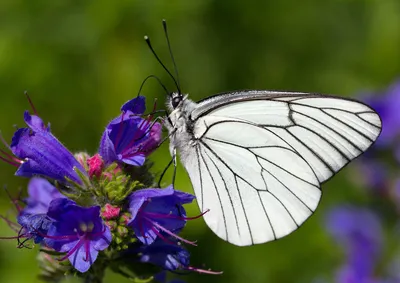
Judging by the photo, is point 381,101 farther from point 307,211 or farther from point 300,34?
point 307,211

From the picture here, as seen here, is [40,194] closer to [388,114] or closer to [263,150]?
[263,150]

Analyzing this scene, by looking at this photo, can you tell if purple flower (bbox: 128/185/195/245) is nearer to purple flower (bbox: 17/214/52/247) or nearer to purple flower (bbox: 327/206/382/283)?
purple flower (bbox: 17/214/52/247)

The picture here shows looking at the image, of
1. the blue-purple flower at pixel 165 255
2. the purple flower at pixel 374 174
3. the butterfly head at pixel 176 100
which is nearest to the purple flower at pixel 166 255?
the blue-purple flower at pixel 165 255

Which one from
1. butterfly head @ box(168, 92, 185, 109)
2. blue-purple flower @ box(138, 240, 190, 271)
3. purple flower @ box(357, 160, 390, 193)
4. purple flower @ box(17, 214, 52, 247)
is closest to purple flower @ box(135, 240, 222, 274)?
blue-purple flower @ box(138, 240, 190, 271)

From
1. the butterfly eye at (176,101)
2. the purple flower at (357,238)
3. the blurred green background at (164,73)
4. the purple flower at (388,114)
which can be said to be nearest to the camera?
the butterfly eye at (176,101)

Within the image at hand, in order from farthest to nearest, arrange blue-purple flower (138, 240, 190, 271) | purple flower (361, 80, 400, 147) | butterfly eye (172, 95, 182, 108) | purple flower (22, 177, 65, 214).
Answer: purple flower (361, 80, 400, 147)
butterfly eye (172, 95, 182, 108)
purple flower (22, 177, 65, 214)
blue-purple flower (138, 240, 190, 271)

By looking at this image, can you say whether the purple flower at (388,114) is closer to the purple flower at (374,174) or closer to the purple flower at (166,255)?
A: the purple flower at (374,174)
